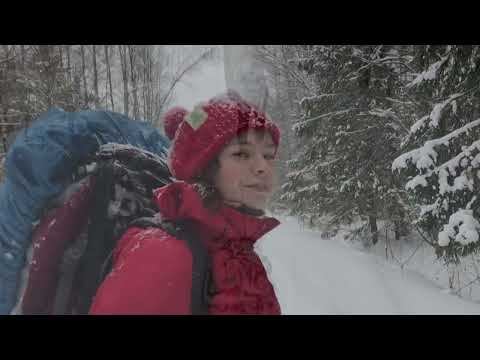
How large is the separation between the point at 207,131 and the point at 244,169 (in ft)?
0.18

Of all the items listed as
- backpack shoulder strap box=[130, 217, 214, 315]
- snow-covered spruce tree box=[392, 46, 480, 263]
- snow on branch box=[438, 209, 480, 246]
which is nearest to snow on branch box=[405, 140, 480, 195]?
snow-covered spruce tree box=[392, 46, 480, 263]

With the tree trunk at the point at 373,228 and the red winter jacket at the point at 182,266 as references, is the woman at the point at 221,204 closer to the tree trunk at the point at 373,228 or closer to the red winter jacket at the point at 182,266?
the red winter jacket at the point at 182,266

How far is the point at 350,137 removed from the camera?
250 cm

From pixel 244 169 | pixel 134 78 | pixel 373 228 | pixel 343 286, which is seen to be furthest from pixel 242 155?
pixel 373 228

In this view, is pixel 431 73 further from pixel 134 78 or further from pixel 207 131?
pixel 207 131

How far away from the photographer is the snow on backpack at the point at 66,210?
14.9 inches

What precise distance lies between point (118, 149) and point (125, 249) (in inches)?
6.4

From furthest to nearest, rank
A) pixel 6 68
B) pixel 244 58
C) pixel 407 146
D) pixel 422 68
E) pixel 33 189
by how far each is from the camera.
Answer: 1. pixel 407 146
2. pixel 422 68
3. pixel 6 68
4. pixel 244 58
5. pixel 33 189

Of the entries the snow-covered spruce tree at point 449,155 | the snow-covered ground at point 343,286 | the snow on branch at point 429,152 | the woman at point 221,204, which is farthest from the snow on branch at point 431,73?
the woman at point 221,204

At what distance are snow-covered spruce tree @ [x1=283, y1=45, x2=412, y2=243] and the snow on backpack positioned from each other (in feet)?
5.51

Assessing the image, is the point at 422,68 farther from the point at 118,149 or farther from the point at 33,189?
the point at 33,189

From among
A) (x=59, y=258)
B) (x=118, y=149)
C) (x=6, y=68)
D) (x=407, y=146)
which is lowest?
(x=59, y=258)

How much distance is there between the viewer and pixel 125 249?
332 millimetres
